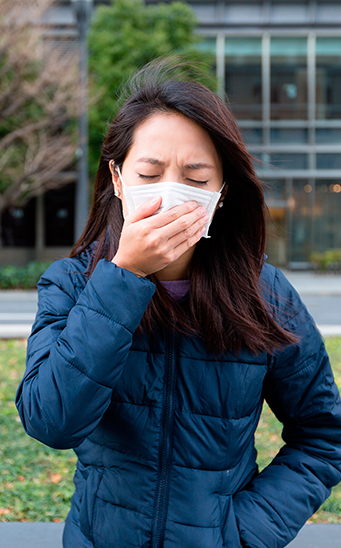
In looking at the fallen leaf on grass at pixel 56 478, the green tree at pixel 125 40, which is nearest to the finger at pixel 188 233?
the fallen leaf on grass at pixel 56 478

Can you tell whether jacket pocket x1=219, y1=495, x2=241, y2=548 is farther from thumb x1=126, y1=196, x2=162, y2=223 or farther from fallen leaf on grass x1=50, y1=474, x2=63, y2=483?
fallen leaf on grass x1=50, y1=474, x2=63, y2=483

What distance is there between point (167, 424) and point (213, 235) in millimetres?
663

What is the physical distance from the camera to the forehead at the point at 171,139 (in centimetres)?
141

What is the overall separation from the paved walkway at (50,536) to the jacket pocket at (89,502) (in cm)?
111

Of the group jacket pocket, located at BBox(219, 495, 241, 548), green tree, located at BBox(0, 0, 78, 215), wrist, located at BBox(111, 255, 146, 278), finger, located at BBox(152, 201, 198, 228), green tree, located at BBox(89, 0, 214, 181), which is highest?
green tree, located at BBox(89, 0, 214, 181)

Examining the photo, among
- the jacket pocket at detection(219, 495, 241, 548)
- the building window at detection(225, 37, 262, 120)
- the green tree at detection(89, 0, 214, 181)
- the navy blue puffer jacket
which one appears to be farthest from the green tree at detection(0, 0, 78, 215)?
A: the jacket pocket at detection(219, 495, 241, 548)

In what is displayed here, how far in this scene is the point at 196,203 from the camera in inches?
56.1

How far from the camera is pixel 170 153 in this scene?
140cm

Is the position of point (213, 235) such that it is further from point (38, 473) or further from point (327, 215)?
point (327, 215)

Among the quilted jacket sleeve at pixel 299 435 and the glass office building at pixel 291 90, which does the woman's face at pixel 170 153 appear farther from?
the glass office building at pixel 291 90

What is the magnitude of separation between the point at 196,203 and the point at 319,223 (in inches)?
792

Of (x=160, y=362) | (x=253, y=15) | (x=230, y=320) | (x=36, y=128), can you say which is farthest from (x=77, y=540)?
(x=253, y=15)

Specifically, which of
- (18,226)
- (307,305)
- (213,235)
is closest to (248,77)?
(18,226)

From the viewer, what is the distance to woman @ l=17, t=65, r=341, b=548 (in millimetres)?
1231
